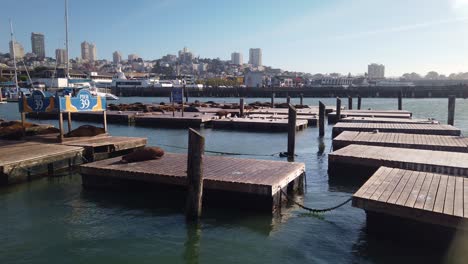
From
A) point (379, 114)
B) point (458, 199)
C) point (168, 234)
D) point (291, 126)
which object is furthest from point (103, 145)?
point (379, 114)

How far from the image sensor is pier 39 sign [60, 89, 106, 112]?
1370 cm

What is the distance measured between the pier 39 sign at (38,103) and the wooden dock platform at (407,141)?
399 inches

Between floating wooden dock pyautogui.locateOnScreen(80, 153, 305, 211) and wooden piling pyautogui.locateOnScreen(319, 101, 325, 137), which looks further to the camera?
wooden piling pyautogui.locateOnScreen(319, 101, 325, 137)

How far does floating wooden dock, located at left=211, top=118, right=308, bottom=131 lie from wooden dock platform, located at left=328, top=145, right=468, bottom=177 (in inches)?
461

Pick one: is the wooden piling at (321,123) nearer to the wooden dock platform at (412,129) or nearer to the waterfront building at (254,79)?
the wooden dock platform at (412,129)

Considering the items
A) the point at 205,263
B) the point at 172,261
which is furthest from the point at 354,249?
the point at 172,261

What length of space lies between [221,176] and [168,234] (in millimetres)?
1937

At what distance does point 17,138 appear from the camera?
586 inches

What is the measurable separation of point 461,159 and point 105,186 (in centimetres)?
928

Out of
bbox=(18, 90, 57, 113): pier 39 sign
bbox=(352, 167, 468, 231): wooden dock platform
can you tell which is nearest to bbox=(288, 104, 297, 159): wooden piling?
bbox=(352, 167, 468, 231): wooden dock platform

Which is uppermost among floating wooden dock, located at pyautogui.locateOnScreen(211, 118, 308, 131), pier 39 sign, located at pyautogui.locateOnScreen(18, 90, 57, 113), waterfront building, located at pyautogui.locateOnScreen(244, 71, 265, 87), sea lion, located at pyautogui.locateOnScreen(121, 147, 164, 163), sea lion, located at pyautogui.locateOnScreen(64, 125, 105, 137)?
waterfront building, located at pyautogui.locateOnScreen(244, 71, 265, 87)

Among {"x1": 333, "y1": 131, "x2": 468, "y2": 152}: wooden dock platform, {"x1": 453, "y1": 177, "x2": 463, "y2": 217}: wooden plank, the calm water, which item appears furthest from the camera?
{"x1": 333, "y1": 131, "x2": 468, "y2": 152}: wooden dock platform

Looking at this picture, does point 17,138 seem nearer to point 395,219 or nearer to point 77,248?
point 77,248

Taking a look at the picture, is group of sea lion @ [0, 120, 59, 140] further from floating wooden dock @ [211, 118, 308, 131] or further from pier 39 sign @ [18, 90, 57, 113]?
floating wooden dock @ [211, 118, 308, 131]
